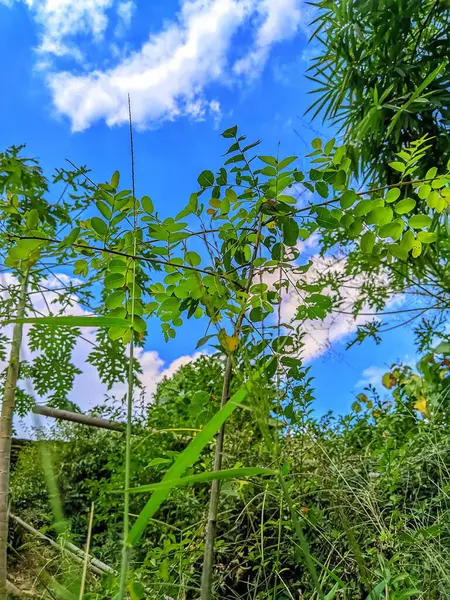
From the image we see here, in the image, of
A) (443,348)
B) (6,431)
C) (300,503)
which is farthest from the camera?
(443,348)

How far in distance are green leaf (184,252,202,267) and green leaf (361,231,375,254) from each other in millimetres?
238

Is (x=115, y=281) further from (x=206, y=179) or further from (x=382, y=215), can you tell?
(x=382, y=215)

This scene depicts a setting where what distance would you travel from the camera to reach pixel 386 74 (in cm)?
263

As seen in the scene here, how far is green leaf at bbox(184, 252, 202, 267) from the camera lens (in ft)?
2.30

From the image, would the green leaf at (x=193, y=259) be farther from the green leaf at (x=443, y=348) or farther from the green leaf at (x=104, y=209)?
the green leaf at (x=443, y=348)

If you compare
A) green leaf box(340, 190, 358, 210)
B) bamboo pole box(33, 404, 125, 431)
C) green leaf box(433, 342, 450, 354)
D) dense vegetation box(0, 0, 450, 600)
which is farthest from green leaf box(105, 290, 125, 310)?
green leaf box(433, 342, 450, 354)

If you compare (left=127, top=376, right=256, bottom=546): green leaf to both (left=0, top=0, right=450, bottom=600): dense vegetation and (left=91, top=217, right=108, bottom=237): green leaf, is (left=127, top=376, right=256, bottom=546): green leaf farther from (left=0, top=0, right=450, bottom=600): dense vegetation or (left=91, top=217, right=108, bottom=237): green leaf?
(left=91, top=217, right=108, bottom=237): green leaf

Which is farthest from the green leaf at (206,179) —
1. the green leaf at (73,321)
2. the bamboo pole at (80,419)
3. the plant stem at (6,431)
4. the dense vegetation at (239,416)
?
the bamboo pole at (80,419)

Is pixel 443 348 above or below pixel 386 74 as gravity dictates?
below

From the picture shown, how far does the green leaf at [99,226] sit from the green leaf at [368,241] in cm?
37

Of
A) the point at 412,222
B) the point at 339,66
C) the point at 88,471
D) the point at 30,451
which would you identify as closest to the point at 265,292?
the point at 412,222

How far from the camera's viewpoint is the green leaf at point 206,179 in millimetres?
769

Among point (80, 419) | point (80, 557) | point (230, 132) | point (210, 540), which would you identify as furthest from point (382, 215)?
point (80, 419)

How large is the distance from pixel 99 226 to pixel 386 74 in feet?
8.06
